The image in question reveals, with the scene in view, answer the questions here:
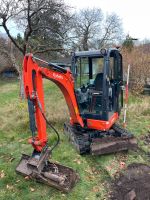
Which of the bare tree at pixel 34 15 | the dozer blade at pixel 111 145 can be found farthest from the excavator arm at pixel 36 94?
the bare tree at pixel 34 15

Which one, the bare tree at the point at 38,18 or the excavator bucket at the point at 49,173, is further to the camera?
the bare tree at the point at 38,18

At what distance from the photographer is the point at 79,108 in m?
8.24

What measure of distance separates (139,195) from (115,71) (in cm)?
367

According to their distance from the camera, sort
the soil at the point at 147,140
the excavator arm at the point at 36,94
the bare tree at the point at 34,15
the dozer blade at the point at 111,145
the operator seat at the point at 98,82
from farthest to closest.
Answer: the bare tree at the point at 34,15
the soil at the point at 147,140
the operator seat at the point at 98,82
the dozer blade at the point at 111,145
the excavator arm at the point at 36,94

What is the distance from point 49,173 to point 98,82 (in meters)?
3.12

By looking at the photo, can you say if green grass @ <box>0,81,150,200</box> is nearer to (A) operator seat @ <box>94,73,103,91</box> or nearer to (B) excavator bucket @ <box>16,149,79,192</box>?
(B) excavator bucket @ <box>16,149,79,192</box>

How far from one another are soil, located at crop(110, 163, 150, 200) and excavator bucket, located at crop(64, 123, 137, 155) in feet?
2.09

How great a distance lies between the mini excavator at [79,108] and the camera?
6172 mm

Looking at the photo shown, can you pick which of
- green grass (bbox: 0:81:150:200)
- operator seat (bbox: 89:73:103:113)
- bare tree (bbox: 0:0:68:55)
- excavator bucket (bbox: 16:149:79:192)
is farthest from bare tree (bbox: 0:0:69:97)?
excavator bucket (bbox: 16:149:79:192)

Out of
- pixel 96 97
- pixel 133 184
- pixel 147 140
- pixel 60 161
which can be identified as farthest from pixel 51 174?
pixel 147 140

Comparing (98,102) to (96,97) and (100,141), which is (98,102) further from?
(100,141)

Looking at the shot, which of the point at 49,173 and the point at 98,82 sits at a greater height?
the point at 98,82

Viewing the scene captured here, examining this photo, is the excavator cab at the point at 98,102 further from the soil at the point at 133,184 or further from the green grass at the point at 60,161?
the soil at the point at 133,184

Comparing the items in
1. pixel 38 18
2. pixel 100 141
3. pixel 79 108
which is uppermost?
pixel 38 18
